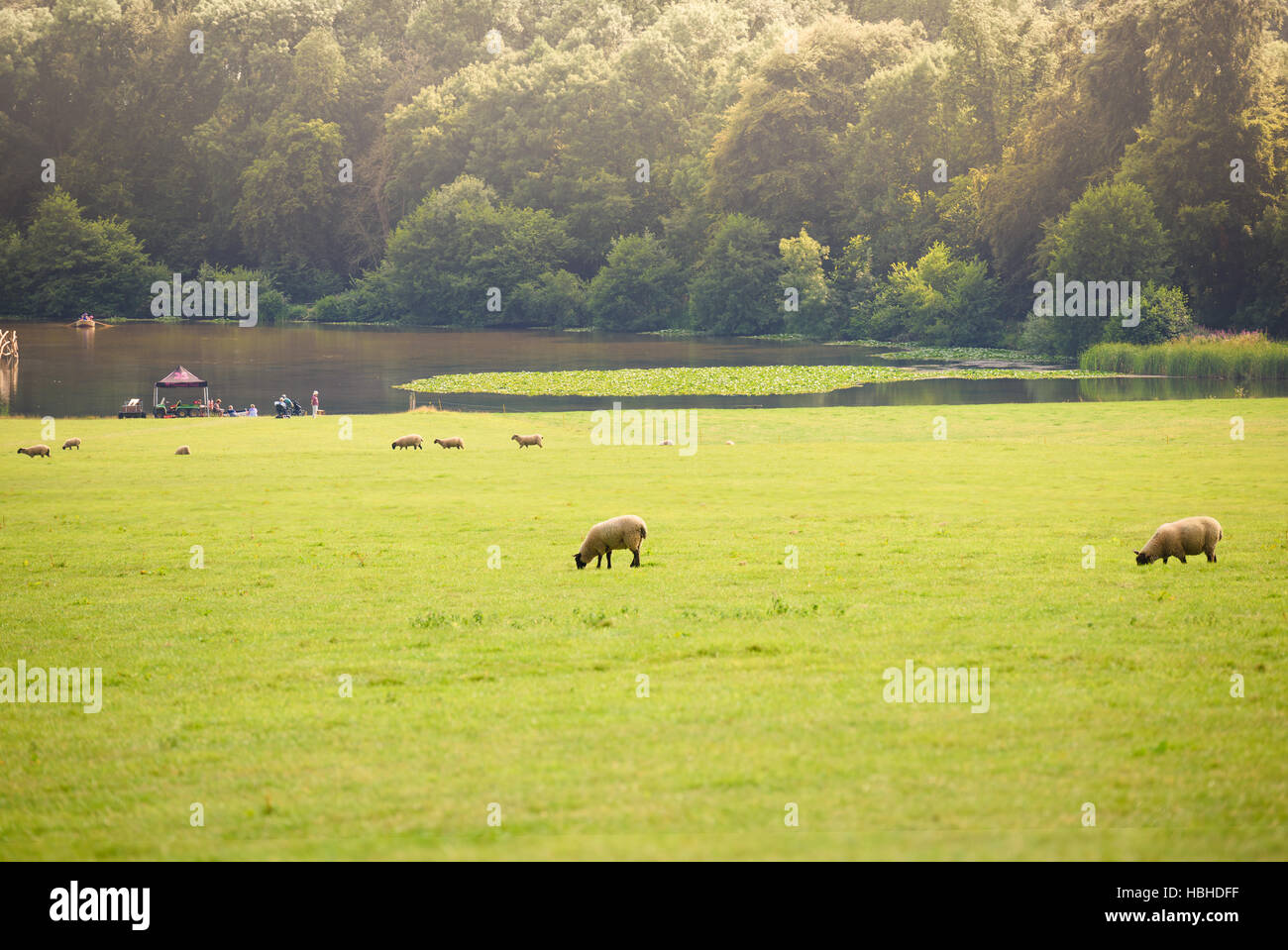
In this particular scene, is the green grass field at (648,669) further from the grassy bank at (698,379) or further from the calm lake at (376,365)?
the grassy bank at (698,379)

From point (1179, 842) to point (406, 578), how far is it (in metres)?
14.0

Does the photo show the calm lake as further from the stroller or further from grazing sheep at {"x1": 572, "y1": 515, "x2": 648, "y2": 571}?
grazing sheep at {"x1": 572, "y1": 515, "x2": 648, "y2": 571}

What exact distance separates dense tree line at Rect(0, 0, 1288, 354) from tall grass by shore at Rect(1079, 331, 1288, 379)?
4.90 meters

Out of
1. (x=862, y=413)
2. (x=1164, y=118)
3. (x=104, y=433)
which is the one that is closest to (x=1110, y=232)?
(x=1164, y=118)

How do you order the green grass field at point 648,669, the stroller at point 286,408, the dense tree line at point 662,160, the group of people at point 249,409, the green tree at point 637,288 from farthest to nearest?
1. the green tree at point 637,288
2. the dense tree line at point 662,160
3. the stroller at point 286,408
4. the group of people at point 249,409
5. the green grass field at point 648,669

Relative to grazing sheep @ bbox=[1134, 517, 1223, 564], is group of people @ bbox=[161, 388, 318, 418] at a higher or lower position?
higher

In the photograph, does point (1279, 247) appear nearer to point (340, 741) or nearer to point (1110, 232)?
point (1110, 232)

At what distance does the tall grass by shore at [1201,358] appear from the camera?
71625mm

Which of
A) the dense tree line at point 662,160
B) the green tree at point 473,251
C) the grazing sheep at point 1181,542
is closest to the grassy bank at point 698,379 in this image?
the dense tree line at point 662,160

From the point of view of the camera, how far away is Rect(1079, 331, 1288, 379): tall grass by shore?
235 feet

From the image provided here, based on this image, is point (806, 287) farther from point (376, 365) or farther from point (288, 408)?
point (288, 408)

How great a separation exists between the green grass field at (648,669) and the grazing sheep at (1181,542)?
0.44 metres

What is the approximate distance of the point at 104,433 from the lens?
45500 mm

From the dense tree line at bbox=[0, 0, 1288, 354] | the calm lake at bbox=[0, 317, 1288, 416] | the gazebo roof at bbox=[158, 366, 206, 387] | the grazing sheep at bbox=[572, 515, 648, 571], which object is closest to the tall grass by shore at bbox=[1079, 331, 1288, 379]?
the calm lake at bbox=[0, 317, 1288, 416]
